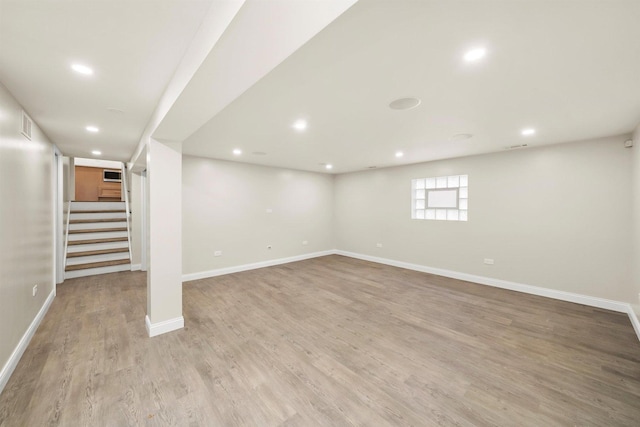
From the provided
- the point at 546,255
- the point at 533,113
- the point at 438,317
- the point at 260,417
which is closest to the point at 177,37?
the point at 260,417

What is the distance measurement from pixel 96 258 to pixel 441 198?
7543 mm

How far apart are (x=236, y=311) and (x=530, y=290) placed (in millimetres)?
4662

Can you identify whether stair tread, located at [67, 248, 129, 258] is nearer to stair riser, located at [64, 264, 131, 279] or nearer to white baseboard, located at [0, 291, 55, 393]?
stair riser, located at [64, 264, 131, 279]

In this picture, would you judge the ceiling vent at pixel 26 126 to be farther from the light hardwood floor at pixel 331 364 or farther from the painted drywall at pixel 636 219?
the painted drywall at pixel 636 219

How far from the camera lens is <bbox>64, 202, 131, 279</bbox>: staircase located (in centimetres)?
496

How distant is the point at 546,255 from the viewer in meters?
3.80

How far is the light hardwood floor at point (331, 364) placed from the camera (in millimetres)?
1672

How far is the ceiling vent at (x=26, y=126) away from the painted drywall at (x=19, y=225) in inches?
2.7

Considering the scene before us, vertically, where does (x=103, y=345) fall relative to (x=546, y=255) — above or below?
below

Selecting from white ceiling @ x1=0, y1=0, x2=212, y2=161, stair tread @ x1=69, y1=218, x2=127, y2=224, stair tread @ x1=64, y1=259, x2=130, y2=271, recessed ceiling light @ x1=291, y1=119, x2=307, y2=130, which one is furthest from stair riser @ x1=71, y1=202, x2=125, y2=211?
recessed ceiling light @ x1=291, y1=119, x2=307, y2=130

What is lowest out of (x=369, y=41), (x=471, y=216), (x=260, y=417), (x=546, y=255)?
(x=260, y=417)

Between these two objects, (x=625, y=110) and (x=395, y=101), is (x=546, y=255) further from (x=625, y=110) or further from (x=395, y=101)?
(x=395, y=101)

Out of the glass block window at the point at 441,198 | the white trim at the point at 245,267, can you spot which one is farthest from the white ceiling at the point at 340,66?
the white trim at the point at 245,267

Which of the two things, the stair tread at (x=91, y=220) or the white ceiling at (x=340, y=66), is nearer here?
the white ceiling at (x=340, y=66)
